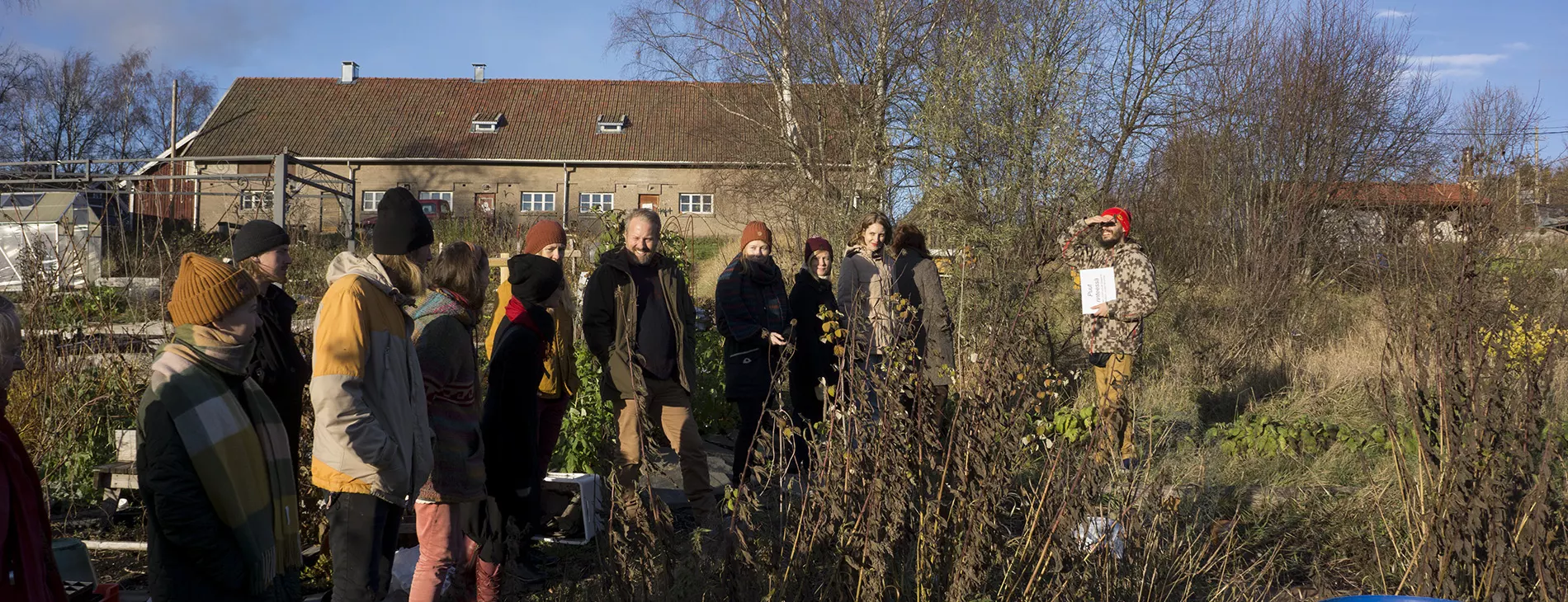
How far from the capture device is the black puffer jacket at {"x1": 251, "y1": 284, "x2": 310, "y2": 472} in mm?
3943

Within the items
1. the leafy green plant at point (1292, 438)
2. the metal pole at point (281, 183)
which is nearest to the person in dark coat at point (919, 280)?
the leafy green plant at point (1292, 438)

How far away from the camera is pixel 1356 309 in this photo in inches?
481

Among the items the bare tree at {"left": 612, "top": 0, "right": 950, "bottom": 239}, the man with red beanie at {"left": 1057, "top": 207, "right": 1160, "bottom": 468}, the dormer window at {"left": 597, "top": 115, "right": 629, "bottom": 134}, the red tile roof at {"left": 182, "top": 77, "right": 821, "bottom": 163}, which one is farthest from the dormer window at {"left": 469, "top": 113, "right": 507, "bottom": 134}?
the man with red beanie at {"left": 1057, "top": 207, "right": 1160, "bottom": 468}

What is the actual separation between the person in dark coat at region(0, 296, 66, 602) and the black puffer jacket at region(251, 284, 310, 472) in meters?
1.62

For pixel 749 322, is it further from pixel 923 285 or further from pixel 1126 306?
pixel 1126 306

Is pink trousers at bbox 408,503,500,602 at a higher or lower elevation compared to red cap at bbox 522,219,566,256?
lower

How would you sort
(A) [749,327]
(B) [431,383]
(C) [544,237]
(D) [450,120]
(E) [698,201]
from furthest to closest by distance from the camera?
(D) [450,120] < (E) [698,201] < (A) [749,327] < (C) [544,237] < (B) [431,383]

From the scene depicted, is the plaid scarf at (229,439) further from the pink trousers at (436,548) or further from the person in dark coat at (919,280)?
the person in dark coat at (919,280)

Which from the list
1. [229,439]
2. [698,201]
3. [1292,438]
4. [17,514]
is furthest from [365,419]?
[698,201]

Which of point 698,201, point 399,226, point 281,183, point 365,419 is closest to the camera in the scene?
point 365,419

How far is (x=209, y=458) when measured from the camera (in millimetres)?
2504

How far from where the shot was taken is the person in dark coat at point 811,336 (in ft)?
18.8

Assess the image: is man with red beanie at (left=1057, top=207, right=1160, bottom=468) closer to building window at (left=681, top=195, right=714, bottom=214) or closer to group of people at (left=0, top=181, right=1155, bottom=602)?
group of people at (left=0, top=181, right=1155, bottom=602)

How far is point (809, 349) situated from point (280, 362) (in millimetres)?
2678
